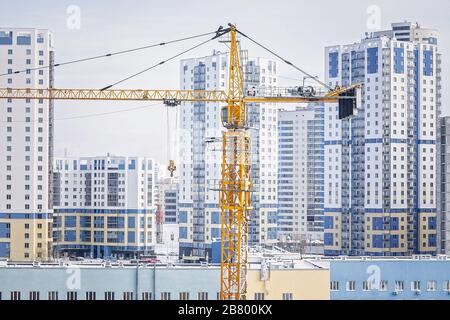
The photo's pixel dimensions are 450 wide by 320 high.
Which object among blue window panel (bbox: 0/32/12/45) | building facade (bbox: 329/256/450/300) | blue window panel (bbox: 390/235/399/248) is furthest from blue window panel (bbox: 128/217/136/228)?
building facade (bbox: 329/256/450/300)

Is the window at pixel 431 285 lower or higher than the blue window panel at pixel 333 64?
lower

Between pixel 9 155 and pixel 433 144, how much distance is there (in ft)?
25.4

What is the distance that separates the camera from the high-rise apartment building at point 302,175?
20.7m

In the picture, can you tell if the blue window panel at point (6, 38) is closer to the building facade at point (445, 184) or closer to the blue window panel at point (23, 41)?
the blue window panel at point (23, 41)

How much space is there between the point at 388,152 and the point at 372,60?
5.76 feet

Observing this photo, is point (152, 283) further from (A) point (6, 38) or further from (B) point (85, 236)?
(B) point (85, 236)

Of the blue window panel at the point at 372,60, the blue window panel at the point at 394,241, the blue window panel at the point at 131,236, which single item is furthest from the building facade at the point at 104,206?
the blue window panel at the point at 372,60

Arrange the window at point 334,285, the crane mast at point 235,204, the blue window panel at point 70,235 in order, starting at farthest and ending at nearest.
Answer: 1. the blue window panel at point 70,235
2. the window at point 334,285
3. the crane mast at point 235,204

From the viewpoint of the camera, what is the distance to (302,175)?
20781 millimetres

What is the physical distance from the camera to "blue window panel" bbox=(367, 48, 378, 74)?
49.5 feet

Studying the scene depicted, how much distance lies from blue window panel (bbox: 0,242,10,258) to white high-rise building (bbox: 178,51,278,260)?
11.9 ft

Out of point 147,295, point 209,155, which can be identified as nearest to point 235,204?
point 147,295

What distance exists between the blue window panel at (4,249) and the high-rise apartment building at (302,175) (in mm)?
8279

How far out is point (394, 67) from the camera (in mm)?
15039
